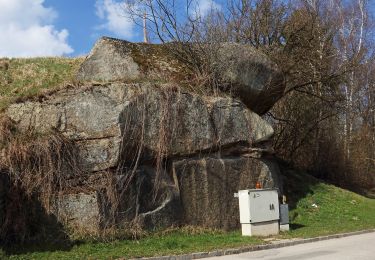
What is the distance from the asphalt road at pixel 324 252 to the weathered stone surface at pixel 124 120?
15.4 feet

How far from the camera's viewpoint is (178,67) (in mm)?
19625

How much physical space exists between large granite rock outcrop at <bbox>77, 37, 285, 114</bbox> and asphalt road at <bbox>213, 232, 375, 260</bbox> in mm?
7320

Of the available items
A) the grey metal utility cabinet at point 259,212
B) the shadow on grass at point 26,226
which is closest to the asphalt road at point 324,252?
the grey metal utility cabinet at point 259,212

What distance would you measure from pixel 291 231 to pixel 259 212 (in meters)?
1.88

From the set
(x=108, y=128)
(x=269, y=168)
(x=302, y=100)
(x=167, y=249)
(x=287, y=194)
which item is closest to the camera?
(x=167, y=249)

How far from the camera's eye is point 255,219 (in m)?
16.3

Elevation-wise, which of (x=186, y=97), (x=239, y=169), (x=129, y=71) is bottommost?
(x=239, y=169)

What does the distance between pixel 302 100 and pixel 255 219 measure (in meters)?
15.4

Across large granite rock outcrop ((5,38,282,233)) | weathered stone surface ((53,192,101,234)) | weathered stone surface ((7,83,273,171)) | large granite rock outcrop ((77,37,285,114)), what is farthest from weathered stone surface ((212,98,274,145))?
weathered stone surface ((53,192,101,234))

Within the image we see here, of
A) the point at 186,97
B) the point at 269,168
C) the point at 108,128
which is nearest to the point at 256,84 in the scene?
the point at 269,168

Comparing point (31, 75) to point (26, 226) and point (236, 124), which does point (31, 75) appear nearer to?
point (236, 124)

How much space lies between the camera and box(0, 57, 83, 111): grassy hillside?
17250 millimetres

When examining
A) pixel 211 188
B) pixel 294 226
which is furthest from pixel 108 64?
pixel 294 226

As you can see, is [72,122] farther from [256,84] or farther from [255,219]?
[256,84]
